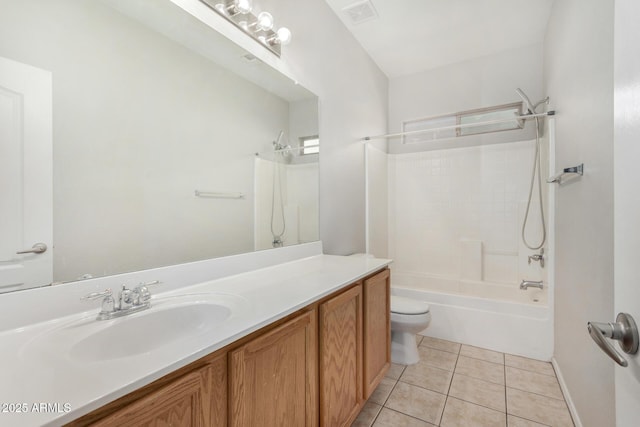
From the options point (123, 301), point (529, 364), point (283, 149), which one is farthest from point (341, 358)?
point (529, 364)

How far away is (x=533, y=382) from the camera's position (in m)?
1.86

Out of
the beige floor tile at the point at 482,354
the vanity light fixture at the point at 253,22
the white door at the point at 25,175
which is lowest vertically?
the beige floor tile at the point at 482,354

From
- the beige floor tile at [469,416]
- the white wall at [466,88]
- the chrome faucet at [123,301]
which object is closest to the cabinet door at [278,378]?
the chrome faucet at [123,301]

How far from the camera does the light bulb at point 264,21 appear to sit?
1513 mm

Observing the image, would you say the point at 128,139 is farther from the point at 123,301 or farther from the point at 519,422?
the point at 519,422

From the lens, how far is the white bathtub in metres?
2.15

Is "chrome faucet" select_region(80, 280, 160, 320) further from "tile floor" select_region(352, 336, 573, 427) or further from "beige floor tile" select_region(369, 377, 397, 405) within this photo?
"beige floor tile" select_region(369, 377, 397, 405)

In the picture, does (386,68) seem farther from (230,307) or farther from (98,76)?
(230,307)

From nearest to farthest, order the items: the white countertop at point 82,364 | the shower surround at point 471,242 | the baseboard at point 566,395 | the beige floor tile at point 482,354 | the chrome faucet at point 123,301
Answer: the white countertop at point 82,364
the chrome faucet at point 123,301
the baseboard at point 566,395
the beige floor tile at point 482,354
the shower surround at point 471,242

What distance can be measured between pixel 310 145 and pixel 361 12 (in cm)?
128

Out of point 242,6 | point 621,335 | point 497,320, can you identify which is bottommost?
point 497,320

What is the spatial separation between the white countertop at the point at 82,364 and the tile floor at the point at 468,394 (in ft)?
3.46

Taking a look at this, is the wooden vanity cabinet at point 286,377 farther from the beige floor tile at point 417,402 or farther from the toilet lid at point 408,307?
the toilet lid at point 408,307

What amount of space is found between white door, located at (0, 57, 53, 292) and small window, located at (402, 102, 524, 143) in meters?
2.85
